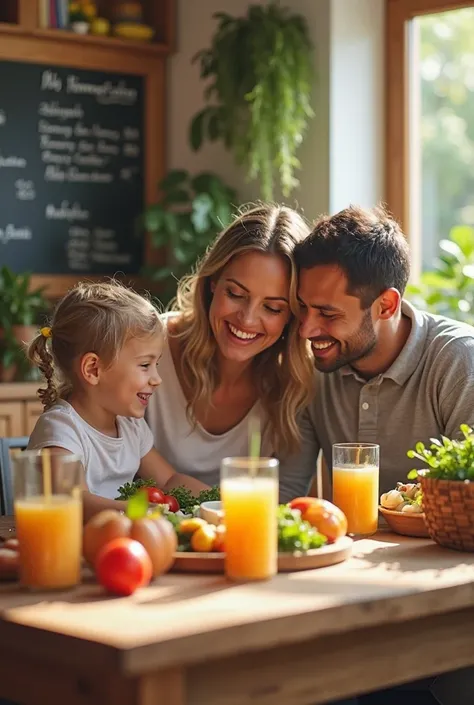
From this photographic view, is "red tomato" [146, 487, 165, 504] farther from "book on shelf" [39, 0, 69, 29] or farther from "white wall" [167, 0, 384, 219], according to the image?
"book on shelf" [39, 0, 69, 29]

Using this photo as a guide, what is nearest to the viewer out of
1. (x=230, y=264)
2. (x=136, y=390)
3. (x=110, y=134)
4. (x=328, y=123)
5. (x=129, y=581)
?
(x=129, y=581)

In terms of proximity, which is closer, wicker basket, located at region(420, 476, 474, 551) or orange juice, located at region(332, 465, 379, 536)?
wicker basket, located at region(420, 476, 474, 551)

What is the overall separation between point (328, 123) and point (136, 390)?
2.21m

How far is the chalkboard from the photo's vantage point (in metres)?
5.07

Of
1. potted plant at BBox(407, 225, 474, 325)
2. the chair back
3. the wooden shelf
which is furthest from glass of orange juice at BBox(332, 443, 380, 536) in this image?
the wooden shelf

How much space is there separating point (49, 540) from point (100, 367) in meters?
0.90

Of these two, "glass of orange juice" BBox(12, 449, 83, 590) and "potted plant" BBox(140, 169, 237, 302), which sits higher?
"potted plant" BBox(140, 169, 237, 302)

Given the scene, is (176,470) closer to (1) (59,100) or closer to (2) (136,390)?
(2) (136,390)

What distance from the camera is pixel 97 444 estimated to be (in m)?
2.68

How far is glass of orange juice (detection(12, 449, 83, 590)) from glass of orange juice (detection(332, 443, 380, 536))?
25.7 inches

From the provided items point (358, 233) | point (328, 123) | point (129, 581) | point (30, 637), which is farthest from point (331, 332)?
point (328, 123)

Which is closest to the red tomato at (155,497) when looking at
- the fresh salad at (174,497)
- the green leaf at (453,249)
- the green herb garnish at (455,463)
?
the fresh salad at (174,497)

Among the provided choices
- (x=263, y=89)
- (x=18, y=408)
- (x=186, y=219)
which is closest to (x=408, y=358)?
(x=263, y=89)

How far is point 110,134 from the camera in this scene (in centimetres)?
531
